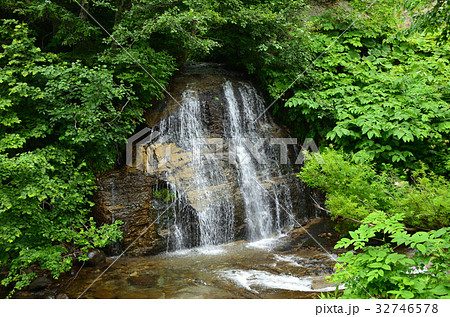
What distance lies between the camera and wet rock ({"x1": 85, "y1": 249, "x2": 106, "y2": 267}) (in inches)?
243

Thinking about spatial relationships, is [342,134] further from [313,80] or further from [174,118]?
[174,118]

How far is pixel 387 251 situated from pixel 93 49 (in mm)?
7583

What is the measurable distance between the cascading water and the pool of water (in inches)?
21.4

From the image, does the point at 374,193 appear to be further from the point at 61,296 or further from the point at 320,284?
the point at 61,296

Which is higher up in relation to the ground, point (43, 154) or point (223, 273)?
point (43, 154)

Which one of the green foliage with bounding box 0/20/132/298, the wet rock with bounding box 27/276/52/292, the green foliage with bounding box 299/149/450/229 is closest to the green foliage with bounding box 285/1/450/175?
the green foliage with bounding box 299/149/450/229

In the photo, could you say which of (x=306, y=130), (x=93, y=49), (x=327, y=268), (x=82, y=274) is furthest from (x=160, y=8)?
(x=327, y=268)

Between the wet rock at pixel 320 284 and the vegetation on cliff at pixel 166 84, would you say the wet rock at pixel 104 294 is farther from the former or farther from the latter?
the wet rock at pixel 320 284

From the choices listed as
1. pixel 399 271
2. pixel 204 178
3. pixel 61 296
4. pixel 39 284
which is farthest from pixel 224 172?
pixel 399 271

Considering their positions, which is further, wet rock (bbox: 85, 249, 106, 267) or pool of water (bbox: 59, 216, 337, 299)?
wet rock (bbox: 85, 249, 106, 267)

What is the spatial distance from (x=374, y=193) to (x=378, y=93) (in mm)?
3658

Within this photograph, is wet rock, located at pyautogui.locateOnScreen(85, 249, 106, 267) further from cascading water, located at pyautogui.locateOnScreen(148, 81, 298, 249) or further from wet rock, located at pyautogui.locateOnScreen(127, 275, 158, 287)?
cascading water, located at pyautogui.locateOnScreen(148, 81, 298, 249)

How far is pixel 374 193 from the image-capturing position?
5.93m

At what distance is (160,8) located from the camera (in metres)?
7.85
